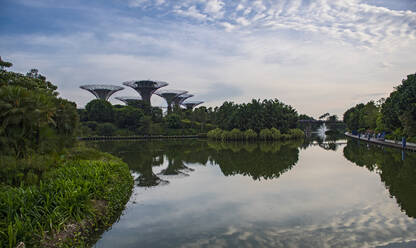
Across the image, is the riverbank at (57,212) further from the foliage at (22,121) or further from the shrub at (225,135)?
the shrub at (225,135)

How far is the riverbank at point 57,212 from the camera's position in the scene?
19.2ft

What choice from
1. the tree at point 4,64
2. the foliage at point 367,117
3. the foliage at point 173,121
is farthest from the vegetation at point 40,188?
the foliage at point 367,117

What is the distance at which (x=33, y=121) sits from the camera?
9367 millimetres

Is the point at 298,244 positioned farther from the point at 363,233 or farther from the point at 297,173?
the point at 297,173

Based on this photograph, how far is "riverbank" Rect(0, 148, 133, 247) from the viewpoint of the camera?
19.2 ft

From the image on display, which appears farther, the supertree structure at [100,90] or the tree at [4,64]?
the supertree structure at [100,90]

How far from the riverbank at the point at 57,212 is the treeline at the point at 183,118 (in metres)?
42.6

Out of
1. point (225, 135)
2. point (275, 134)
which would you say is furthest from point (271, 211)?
point (225, 135)

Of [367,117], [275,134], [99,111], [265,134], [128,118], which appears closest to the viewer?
[265,134]

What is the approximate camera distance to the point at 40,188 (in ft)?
25.7

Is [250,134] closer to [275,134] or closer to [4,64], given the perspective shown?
[275,134]

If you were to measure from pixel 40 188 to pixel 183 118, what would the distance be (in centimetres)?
6538

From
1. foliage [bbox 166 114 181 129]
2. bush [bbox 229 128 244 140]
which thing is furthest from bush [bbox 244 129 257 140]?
foliage [bbox 166 114 181 129]

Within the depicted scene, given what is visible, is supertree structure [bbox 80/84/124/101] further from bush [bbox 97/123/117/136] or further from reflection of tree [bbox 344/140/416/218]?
reflection of tree [bbox 344/140/416/218]
